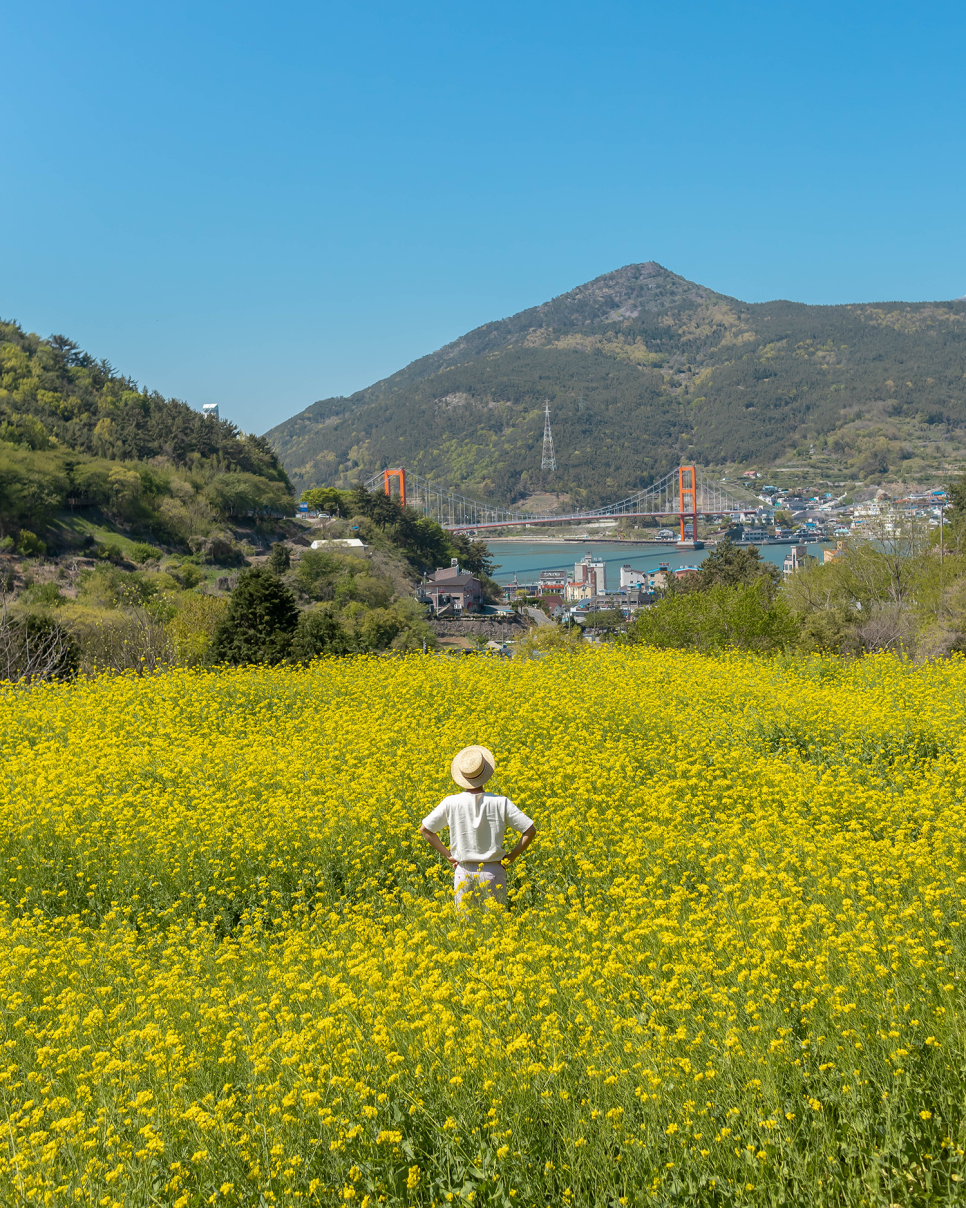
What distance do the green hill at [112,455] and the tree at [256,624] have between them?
32.4 m

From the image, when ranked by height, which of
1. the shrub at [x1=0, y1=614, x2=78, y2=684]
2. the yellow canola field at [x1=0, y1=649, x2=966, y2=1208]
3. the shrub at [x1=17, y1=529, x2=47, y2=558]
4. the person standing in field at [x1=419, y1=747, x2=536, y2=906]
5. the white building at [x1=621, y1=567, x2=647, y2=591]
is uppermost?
the shrub at [x1=17, y1=529, x2=47, y2=558]

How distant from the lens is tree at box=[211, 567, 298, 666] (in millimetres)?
23688

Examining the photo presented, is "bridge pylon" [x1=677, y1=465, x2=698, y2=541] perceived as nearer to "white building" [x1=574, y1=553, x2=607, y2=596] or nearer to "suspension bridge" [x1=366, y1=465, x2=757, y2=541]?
"suspension bridge" [x1=366, y1=465, x2=757, y2=541]

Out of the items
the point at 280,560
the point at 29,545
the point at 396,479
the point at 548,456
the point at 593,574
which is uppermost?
the point at 548,456

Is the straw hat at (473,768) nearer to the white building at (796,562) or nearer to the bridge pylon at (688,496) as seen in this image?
the white building at (796,562)

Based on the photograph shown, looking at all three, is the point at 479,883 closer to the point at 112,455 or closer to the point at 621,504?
the point at 112,455

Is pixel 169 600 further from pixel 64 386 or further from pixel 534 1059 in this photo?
pixel 64 386

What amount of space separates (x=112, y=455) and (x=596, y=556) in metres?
77.0

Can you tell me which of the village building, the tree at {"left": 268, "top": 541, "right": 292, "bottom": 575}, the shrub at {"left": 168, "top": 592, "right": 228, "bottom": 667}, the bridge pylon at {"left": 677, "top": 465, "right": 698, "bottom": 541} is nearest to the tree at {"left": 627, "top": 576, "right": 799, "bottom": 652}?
the shrub at {"left": 168, "top": 592, "right": 228, "bottom": 667}

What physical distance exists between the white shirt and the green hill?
2072 inches

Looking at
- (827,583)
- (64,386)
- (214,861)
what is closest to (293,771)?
(214,861)

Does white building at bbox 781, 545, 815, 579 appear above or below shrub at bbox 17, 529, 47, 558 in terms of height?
below

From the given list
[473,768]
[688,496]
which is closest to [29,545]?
[473,768]

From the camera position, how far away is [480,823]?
4.71 metres
